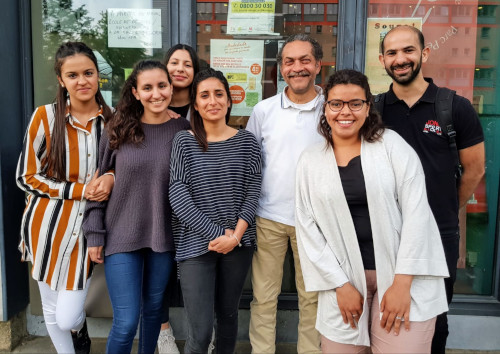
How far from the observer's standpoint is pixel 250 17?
3656 mm

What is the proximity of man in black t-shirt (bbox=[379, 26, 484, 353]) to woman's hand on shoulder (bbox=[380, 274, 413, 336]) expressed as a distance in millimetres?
694

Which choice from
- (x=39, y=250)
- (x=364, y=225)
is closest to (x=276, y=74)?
(x=364, y=225)

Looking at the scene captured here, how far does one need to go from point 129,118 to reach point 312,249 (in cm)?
131

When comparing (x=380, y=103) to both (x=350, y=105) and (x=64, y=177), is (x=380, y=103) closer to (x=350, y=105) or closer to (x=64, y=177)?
(x=350, y=105)

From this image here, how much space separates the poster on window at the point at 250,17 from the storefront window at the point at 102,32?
541mm

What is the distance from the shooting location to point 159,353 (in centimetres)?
339

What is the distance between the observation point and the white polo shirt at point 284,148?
111 inches

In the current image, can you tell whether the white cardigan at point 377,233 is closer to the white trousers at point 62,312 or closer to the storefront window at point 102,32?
the white trousers at point 62,312

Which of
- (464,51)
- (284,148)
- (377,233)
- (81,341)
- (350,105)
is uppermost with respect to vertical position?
(464,51)

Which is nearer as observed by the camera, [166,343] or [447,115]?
[447,115]

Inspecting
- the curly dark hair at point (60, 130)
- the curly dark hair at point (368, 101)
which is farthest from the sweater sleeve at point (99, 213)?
the curly dark hair at point (368, 101)

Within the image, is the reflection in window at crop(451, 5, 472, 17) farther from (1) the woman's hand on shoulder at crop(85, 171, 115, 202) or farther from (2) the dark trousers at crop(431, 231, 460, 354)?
(1) the woman's hand on shoulder at crop(85, 171, 115, 202)


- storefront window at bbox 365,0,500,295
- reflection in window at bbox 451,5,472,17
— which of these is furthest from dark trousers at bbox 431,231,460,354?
reflection in window at bbox 451,5,472,17

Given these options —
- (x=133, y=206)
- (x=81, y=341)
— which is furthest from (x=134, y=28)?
(x=81, y=341)
